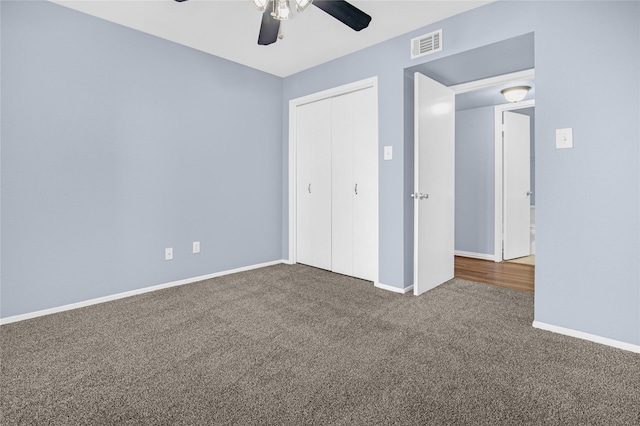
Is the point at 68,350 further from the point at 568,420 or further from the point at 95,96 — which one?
the point at 568,420

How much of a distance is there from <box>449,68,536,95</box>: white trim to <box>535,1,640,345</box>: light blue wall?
0.78 m

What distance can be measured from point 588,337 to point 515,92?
9.22 feet

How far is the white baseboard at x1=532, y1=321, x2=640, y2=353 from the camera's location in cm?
190

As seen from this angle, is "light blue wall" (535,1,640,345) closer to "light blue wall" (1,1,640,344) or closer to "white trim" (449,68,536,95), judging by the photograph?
"light blue wall" (1,1,640,344)

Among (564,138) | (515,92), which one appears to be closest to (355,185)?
(564,138)

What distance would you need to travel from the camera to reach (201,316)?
2420 millimetres

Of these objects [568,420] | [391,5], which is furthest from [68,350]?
[391,5]

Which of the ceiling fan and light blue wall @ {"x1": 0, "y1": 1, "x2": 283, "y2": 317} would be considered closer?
the ceiling fan

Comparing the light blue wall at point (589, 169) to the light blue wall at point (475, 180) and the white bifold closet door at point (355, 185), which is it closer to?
the white bifold closet door at point (355, 185)

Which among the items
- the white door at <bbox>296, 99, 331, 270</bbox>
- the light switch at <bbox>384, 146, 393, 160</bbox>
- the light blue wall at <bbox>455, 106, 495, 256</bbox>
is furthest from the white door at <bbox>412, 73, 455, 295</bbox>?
the light blue wall at <bbox>455, 106, 495, 256</bbox>

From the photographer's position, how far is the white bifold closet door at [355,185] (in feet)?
10.7

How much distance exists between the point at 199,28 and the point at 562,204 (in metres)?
3.08

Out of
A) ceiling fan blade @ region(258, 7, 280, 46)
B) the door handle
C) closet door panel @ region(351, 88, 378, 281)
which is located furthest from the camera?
closet door panel @ region(351, 88, 378, 281)

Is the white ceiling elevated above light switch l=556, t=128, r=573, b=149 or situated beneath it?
elevated above
